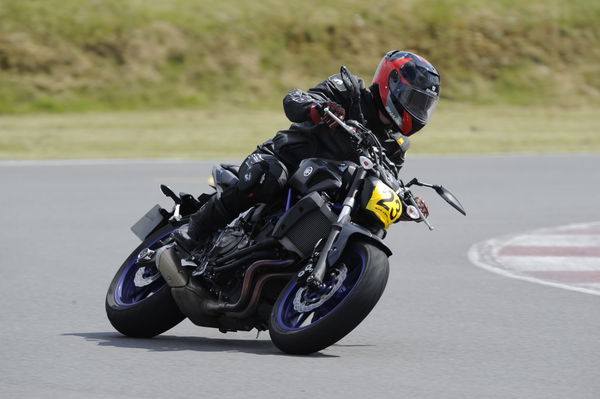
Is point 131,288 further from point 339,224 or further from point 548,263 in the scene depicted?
point 548,263

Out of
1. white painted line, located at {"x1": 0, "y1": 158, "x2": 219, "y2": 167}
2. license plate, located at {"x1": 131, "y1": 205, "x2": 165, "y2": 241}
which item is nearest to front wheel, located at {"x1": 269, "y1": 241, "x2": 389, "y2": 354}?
license plate, located at {"x1": 131, "y1": 205, "x2": 165, "y2": 241}

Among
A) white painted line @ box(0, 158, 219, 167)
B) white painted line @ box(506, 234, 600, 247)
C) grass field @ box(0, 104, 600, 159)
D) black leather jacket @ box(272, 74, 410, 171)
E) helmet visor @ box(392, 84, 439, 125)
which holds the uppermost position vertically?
grass field @ box(0, 104, 600, 159)

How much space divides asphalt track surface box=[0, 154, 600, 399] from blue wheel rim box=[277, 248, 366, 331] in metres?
0.19

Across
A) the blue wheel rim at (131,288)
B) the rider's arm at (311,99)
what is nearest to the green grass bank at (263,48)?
the blue wheel rim at (131,288)

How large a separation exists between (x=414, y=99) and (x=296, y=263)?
111 centimetres

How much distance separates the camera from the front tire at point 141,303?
6922 mm

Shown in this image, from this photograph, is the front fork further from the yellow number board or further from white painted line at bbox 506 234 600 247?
white painted line at bbox 506 234 600 247

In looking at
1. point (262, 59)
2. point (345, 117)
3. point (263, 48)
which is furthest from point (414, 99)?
point (263, 48)

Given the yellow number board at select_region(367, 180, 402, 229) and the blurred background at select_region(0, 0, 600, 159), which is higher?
the blurred background at select_region(0, 0, 600, 159)

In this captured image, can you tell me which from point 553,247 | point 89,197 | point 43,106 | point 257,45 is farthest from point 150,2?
point 553,247

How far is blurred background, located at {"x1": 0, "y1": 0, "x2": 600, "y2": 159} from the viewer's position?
102ft

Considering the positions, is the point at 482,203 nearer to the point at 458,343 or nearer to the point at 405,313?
the point at 405,313

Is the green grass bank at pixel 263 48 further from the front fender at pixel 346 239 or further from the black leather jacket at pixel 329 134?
the front fender at pixel 346 239

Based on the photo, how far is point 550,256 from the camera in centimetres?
1062
